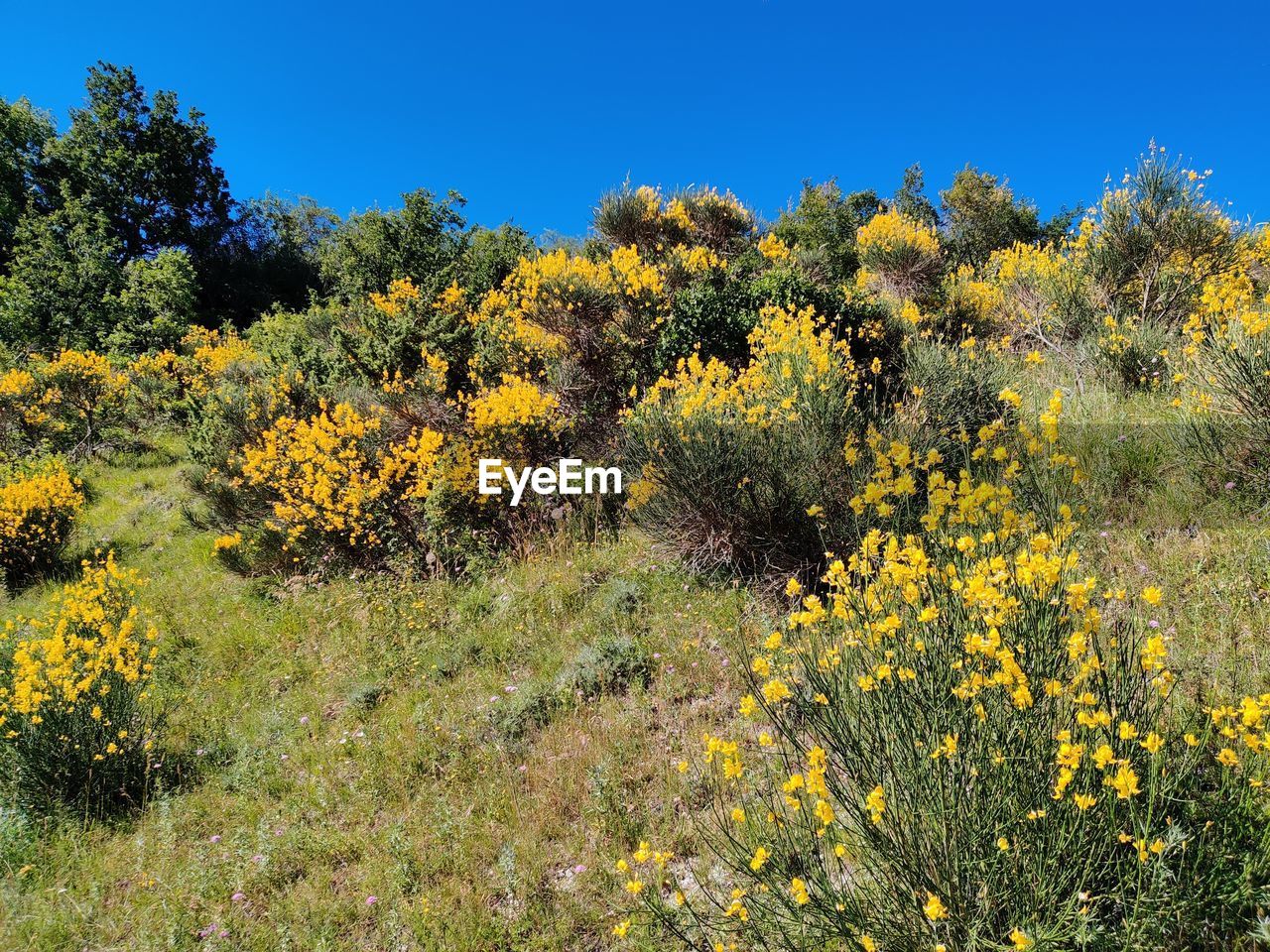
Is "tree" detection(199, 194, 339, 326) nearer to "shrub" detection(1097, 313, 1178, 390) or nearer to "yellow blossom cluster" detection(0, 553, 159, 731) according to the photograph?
"yellow blossom cluster" detection(0, 553, 159, 731)

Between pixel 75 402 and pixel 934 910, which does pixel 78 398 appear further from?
pixel 934 910

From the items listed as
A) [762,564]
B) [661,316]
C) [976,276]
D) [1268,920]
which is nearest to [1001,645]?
[1268,920]

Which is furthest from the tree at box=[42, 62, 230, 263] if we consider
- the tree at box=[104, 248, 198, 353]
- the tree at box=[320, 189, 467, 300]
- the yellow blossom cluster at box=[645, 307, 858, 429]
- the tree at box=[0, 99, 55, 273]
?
the yellow blossom cluster at box=[645, 307, 858, 429]

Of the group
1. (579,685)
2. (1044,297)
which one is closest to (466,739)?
(579,685)

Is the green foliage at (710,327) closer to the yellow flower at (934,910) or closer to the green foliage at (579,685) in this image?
the green foliage at (579,685)

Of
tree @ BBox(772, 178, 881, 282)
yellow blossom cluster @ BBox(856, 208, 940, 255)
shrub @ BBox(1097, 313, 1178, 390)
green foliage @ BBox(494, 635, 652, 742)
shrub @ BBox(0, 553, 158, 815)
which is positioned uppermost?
tree @ BBox(772, 178, 881, 282)

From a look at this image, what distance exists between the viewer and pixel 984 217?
18781 mm

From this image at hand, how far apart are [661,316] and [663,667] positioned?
521 centimetres

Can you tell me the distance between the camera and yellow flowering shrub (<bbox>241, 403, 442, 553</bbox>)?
646cm

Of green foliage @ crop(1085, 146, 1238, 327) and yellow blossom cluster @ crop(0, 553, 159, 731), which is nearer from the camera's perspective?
yellow blossom cluster @ crop(0, 553, 159, 731)

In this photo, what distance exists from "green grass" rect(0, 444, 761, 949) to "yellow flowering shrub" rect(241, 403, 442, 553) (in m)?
0.99

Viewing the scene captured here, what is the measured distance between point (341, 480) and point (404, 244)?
8.46 m

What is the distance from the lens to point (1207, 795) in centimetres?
161

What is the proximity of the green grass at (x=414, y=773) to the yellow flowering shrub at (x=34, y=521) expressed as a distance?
4351 millimetres
